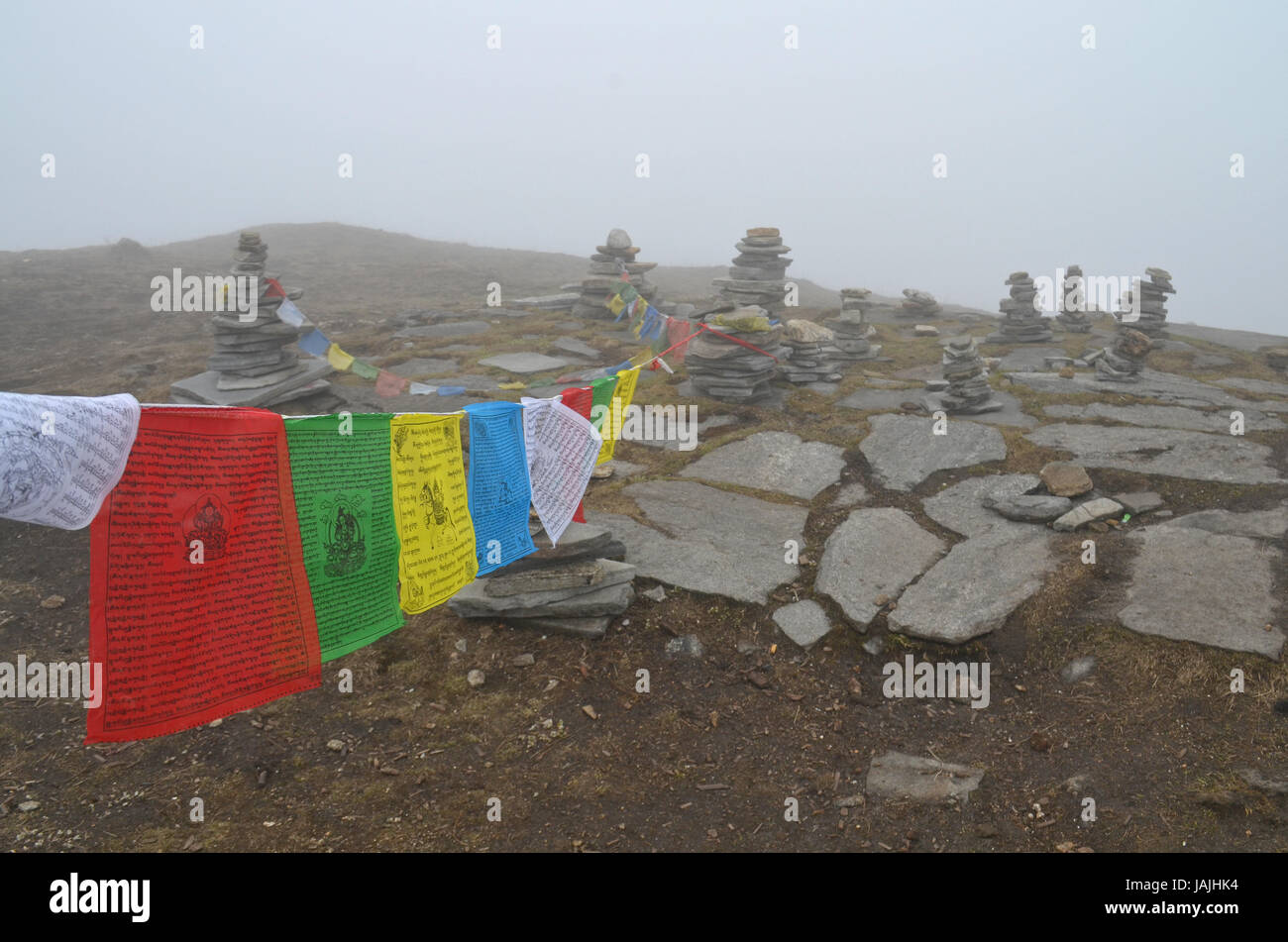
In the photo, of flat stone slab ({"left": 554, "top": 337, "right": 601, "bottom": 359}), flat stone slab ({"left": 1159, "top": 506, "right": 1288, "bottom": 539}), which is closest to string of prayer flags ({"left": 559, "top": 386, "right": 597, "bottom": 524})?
flat stone slab ({"left": 1159, "top": 506, "right": 1288, "bottom": 539})

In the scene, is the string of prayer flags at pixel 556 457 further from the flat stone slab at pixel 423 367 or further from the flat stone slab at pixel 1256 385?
the flat stone slab at pixel 1256 385

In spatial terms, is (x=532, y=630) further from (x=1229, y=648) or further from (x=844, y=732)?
(x=1229, y=648)

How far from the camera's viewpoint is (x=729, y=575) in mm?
7848

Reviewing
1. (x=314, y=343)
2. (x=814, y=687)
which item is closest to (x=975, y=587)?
(x=814, y=687)

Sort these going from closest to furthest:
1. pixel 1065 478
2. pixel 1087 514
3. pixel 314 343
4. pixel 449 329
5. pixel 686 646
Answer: pixel 686 646 < pixel 1087 514 < pixel 1065 478 < pixel 314 343 < pixel 449 329

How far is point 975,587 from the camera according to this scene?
7352 millimetres

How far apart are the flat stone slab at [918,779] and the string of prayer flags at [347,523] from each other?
3584 mm

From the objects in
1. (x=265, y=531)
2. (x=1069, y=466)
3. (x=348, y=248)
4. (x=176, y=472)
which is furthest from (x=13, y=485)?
(x=348, y=248)

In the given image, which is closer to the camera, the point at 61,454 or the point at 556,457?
the point at 61,454

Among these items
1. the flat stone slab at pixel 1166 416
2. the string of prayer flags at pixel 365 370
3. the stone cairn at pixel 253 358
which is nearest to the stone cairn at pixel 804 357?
the flat stone slab at pixel 1166 416

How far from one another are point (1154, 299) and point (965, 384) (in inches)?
287

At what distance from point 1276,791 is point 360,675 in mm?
6747

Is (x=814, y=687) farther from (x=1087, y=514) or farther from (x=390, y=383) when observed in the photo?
(x=390, y=383)

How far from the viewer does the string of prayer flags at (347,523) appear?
473cm
